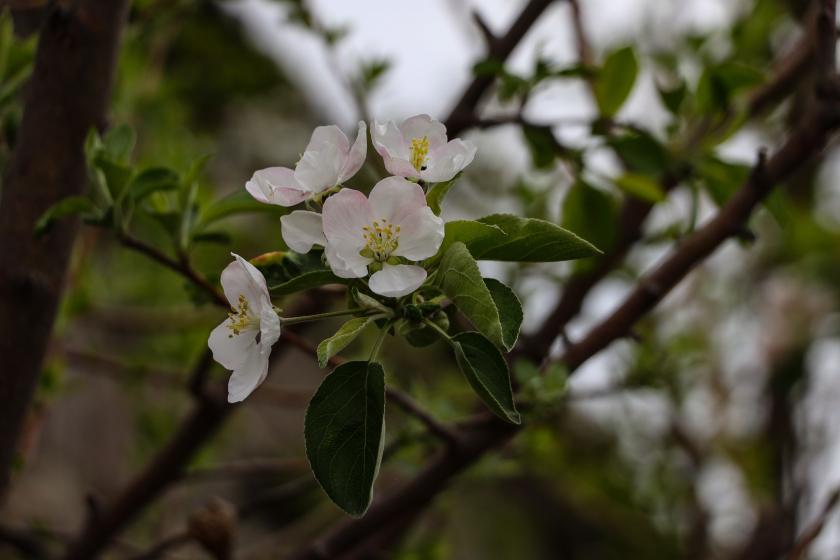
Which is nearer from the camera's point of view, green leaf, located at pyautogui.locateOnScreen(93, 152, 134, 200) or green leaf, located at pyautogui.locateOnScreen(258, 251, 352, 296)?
green leaf, located at pyautogui.locateOnScreen(258, 251, 352, 296)

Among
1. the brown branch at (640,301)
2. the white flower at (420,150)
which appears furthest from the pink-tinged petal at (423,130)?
the brown branch at (640,301)

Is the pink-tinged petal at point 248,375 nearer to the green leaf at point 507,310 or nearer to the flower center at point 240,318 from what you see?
the flower center at point 240,318

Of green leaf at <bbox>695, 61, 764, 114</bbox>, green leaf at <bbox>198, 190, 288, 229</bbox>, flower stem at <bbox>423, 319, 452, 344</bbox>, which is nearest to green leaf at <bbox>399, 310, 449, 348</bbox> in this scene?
flower stem at <bbox>423, 319, 452, 344</bbox>

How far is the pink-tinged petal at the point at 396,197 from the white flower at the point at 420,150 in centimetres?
3

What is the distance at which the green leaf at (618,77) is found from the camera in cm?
98

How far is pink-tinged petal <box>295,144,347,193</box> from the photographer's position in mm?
565

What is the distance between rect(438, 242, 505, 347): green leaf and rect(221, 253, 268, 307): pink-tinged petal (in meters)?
0.11

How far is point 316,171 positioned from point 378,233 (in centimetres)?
8

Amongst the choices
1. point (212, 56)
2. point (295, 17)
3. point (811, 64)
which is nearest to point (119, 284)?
point (295, 17)

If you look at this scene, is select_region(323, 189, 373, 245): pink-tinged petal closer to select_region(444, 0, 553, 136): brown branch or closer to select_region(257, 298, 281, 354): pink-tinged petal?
select_region(257, 298, 281, 354): pink-tinged petal

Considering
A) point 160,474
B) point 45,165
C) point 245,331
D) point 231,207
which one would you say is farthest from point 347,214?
point 160,474

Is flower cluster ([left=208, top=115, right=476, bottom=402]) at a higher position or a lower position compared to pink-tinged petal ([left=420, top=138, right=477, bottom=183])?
lower

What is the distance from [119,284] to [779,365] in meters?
1.93

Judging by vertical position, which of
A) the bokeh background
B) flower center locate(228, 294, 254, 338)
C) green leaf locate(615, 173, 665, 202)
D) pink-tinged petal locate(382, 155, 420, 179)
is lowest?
the bokeh background
